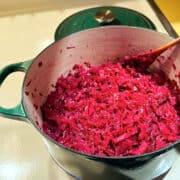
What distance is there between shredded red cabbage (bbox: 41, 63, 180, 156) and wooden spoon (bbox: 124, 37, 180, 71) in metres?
0.01

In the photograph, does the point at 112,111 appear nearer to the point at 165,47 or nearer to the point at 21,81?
the point at 165,47

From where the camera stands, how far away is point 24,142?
0.67 m

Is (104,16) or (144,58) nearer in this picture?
(144,58)

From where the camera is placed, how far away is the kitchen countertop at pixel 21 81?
0.62 metres

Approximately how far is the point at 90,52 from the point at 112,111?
0.48 feet

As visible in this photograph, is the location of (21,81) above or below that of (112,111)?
above

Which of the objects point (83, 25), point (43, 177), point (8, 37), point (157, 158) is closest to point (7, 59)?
point (8, 37)

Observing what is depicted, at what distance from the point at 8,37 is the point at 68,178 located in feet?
1.50

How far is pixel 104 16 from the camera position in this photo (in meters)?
0.87

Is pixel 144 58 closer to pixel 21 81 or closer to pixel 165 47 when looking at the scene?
pixel 165 47

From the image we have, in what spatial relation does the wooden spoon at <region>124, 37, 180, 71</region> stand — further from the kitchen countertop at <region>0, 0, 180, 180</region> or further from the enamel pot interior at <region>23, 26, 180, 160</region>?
the kitchen countertop at <region>0, 0, 180, 180</region>

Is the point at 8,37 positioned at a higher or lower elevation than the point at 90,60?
higher

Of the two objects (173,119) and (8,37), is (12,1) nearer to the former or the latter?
(8,37)

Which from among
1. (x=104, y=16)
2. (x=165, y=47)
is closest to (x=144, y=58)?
(x=165, y=47)
